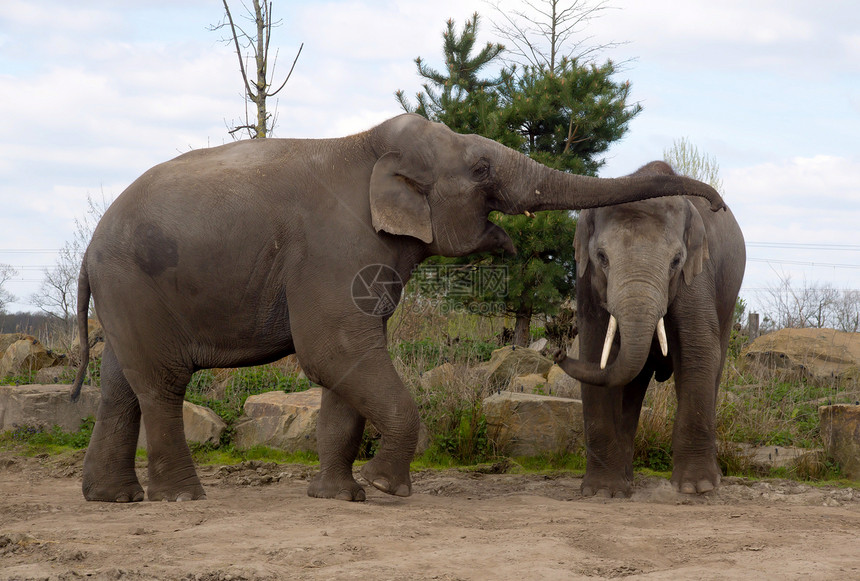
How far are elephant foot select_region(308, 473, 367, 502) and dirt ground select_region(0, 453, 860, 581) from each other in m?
0.15

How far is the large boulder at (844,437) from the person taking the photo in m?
8.86

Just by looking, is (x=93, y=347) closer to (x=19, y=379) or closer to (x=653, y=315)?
(x=19, y=379)

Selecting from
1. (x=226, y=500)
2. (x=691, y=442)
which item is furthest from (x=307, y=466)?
(x=691, y=442)

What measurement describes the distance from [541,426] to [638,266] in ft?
10.6

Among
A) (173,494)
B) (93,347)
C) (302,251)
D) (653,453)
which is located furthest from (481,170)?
(93,347)

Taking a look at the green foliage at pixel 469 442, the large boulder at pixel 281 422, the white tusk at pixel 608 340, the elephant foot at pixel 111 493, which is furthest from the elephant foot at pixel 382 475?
the large boulder at pixel 281 422

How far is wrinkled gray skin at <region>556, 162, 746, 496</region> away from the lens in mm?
6836

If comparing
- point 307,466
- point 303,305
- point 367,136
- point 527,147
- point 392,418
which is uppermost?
point 527,147

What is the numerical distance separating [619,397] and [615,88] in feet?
32.6

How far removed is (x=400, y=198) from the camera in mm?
6855

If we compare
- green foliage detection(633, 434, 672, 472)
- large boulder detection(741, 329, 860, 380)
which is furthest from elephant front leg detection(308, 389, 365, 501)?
large boulder detection(741, 329, 860, 380)

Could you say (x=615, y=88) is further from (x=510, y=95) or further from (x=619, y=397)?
(x=619, y=397)

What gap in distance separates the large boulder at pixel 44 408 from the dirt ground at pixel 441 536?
3510 mm

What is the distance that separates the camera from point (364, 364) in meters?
6.61
